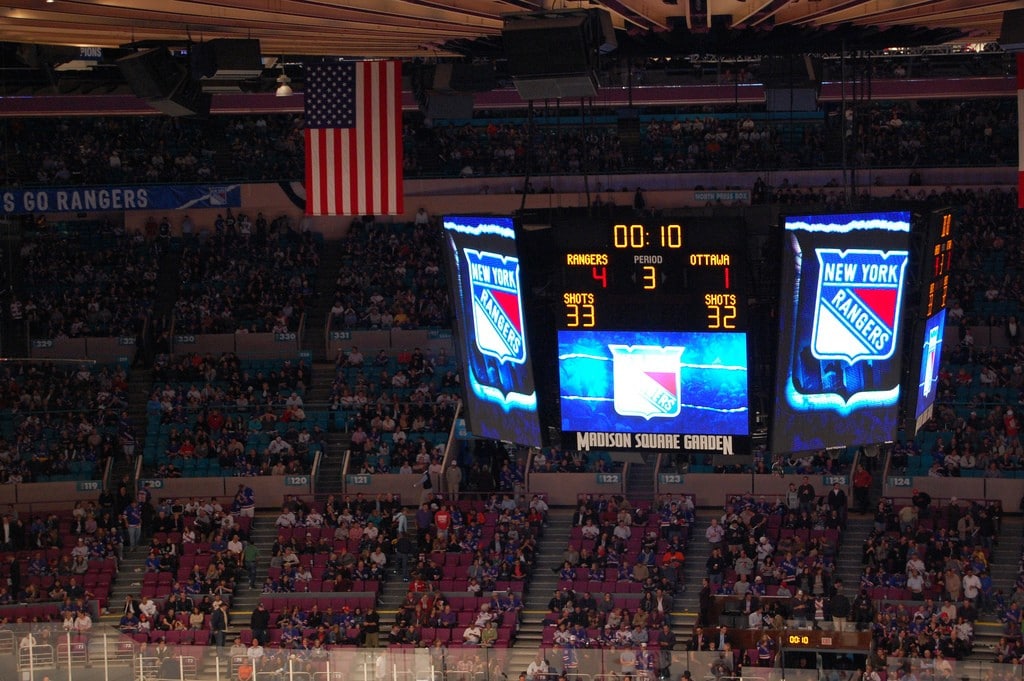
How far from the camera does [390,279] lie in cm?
3575

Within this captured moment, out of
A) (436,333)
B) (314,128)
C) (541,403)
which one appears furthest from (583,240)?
(436,333)

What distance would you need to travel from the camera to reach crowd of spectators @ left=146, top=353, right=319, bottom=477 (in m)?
31.1

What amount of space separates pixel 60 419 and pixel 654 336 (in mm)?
19069

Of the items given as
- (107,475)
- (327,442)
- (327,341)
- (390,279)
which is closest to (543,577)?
(327,442)

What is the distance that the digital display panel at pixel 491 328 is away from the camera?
1593 centimetres

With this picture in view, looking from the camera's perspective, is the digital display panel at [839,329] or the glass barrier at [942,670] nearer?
the digital display panel at [839,329]

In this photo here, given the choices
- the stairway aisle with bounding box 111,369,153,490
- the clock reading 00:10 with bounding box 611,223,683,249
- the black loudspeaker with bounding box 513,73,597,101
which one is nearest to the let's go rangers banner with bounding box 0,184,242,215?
the stairway aisle with bounding box 111,369,153,490

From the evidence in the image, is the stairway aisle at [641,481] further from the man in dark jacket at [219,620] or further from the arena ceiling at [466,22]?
the arena ceiling at [466,22]

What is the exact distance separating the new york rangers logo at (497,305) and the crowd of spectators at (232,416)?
Answer: 49.7ft

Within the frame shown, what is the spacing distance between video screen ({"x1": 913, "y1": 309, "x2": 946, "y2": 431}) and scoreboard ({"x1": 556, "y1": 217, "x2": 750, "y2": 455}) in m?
1.64

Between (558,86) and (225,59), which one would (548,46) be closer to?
A: (558,86)

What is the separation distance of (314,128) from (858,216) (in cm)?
767

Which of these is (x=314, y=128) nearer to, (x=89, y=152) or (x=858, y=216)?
(x=858, y=216)

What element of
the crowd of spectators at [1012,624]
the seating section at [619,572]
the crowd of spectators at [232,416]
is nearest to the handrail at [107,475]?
the crowd of spectators at [232,416]
